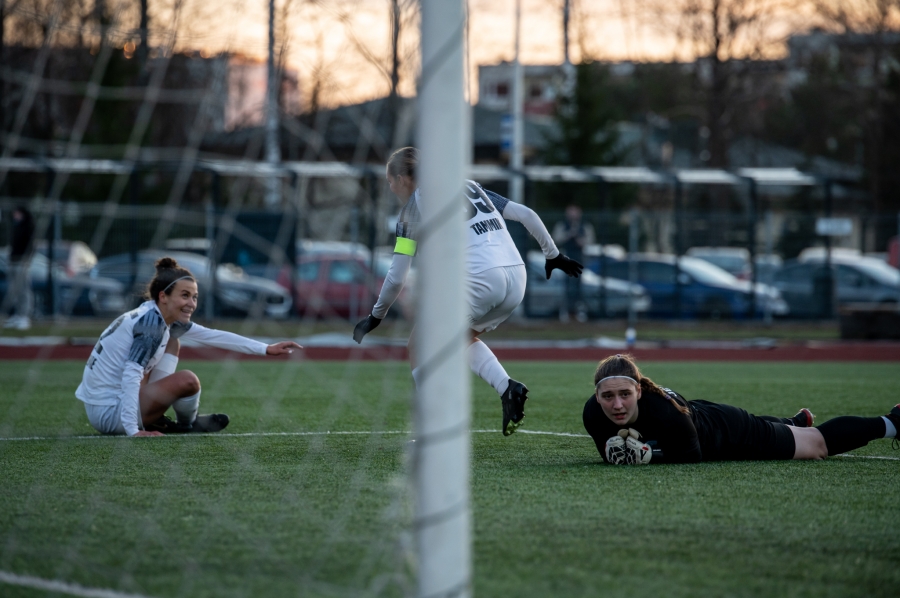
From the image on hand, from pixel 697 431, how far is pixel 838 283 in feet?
59.5

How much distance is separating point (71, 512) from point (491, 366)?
2226 millimetres

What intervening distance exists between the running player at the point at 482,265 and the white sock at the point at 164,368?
153 cm

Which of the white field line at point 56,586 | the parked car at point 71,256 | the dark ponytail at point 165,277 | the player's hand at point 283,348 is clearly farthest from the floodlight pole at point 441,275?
the parked car at point 71,256

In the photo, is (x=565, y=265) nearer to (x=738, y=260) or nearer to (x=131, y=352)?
(x=131, y=352)

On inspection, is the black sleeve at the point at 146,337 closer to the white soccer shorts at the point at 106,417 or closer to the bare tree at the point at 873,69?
the white soccer shorts at the point at 106,417

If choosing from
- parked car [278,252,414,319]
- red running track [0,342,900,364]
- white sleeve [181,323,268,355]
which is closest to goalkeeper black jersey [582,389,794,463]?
white sleeve [181,323,268,355]

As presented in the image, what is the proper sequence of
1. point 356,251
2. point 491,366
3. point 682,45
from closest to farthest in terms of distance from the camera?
point 491,366 < point 356,251 < point 682,45

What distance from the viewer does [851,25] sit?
109 feet

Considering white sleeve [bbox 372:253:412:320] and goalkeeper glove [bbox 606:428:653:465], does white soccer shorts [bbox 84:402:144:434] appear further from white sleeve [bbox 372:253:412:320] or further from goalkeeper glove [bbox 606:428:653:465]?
goalkeeper glove [bbox 606:428:653:465]

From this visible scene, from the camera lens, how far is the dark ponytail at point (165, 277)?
19.7 feet

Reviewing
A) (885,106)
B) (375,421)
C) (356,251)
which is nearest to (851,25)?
(885,106)

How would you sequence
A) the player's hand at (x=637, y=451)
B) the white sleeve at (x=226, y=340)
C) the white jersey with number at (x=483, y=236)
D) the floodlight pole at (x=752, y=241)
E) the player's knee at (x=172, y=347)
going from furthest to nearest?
the floodlight pole at (x=752, y=241)
the player's knee at (x=172, y=347)
the white sleeve at (x=226, y=340)
the white jersey with number at (x=483, y=236)
the player's hand at (x=637, y=451)

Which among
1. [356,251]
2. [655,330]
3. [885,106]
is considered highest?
[885,106]

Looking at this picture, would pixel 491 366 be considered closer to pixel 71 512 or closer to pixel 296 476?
pixel 296 476
